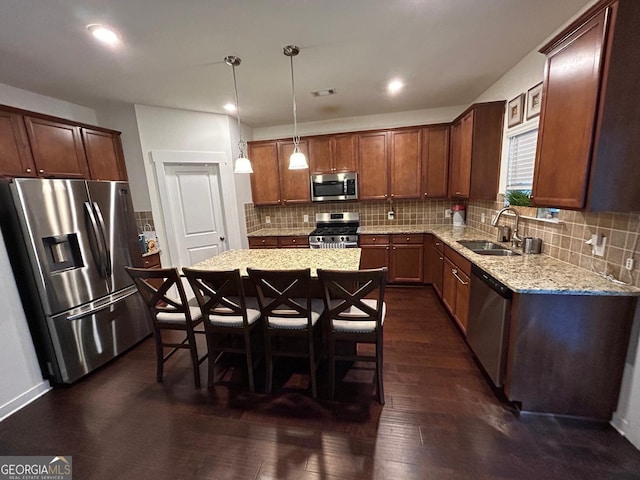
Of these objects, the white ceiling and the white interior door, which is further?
the white interior door

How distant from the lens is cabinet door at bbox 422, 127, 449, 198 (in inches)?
151

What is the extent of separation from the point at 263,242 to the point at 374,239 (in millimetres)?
1823

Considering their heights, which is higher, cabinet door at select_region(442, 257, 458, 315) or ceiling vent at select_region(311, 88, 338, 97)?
ceiling vent at select_region(311, 88, 338, 97)

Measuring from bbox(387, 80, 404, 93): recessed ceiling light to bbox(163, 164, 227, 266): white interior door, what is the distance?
2.58 m

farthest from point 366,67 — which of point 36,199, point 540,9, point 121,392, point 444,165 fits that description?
point 121,392

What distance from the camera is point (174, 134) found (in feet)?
11.5

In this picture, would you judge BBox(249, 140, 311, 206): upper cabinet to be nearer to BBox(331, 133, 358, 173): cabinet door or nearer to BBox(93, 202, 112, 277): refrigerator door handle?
BBox(331, 133, 358, 173): cabinet door

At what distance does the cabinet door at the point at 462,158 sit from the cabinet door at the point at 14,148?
4667 millimetres

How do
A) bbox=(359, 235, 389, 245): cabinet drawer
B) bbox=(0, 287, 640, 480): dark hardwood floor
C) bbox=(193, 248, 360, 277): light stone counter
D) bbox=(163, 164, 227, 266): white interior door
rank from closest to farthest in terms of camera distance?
bbox=(0, 287, 640, 480): dark hardwood floor, bbox=(193, 248, 360, 277): light stone counter, bbox=(163, 164, 227, 266): white interior door, bbox=(359, 235, 389, 245): cabinet drawer

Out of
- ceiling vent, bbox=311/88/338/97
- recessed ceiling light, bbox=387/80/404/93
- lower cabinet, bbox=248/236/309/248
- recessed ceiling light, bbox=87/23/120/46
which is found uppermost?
ceiling vent, bbox=311/88/338/97

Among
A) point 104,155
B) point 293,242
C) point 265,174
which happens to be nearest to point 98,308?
point 104,155

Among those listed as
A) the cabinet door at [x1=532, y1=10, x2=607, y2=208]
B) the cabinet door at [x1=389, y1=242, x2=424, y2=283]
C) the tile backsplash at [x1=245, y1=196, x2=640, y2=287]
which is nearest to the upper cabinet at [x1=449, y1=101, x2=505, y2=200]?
the tile backsplash at [x1=245, y1=196, x2=640, y2=287]

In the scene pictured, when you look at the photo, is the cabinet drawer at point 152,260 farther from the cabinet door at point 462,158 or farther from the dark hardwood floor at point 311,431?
the cabinet door at point 462,158

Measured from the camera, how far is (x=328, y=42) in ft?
6.81
